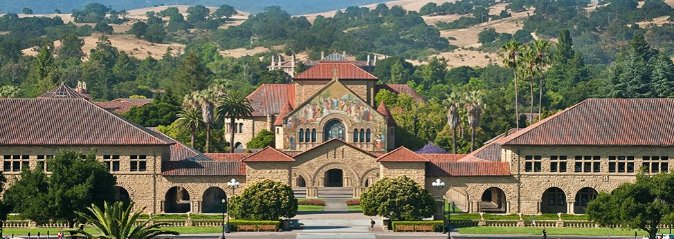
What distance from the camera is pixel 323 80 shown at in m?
156

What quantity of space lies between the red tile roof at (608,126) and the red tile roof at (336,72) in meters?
38.9

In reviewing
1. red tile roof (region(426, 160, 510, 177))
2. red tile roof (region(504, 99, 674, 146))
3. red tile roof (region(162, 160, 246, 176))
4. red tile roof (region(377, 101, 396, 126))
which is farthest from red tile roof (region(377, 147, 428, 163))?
red tile roof (region(377, 101, 396, 126))

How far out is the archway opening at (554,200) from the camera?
386 ft

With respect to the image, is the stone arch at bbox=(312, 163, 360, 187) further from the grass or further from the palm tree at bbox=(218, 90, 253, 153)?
the palm tree at bbox=(218, 90, 253, 153)

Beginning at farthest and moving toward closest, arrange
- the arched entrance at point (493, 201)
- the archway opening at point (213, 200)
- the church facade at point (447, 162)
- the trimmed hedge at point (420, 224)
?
1. the arched entrance at point (493, 201)
2. the archway opening at point (213, 200)
3. the church facade at point (447, 162)
4. the trimmed hedge at point (420, 224)

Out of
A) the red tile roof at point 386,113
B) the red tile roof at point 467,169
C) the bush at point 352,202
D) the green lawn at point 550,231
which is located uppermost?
the red tile roof at point 386,113

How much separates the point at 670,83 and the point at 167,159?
7115 cm

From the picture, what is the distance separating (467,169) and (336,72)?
4024 cm

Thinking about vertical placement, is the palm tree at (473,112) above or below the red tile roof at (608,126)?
above

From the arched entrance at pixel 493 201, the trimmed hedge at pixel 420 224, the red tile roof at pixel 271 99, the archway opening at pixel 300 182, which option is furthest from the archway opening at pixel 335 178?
the trimmed hedge at pixel 420 224

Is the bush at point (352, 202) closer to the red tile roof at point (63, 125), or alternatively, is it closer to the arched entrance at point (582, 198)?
the red tile roof at point (63, 125)

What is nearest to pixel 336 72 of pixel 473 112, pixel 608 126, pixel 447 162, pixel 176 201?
pixel 473 112

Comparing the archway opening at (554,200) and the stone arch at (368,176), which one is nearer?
the archway opening at (554,200)

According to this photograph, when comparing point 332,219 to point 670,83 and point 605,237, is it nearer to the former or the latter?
point 605,237
